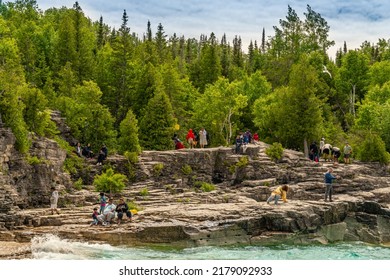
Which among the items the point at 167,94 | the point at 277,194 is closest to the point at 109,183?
the point at 277,194

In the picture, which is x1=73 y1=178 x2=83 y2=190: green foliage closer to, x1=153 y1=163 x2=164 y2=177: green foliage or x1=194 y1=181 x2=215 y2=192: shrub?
x1=153 y1=163 x2=164 y2=177: green foliage

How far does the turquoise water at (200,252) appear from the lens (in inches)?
823

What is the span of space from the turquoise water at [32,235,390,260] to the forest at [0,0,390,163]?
9.60 metres

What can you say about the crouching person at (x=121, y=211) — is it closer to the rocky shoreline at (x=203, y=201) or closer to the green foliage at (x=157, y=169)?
the rocky shoreline at (x=203, y=201)

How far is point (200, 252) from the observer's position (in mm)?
23594

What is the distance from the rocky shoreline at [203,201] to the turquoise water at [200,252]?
30.6 inches

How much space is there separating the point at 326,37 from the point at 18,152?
52947 mm

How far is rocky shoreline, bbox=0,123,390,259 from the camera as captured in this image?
81.9 feet

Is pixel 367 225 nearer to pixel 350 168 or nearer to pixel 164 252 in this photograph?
pixel 350 168

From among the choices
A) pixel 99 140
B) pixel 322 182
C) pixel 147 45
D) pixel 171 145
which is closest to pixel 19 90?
pixel 99 140

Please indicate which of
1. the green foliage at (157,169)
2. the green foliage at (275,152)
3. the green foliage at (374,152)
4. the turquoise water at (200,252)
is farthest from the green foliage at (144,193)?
the green foliage at (374,152)

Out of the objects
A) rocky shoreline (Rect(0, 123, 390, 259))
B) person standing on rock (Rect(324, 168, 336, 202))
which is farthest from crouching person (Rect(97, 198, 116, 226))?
person standing on rock (Rect(324, 168, 336, 202))
